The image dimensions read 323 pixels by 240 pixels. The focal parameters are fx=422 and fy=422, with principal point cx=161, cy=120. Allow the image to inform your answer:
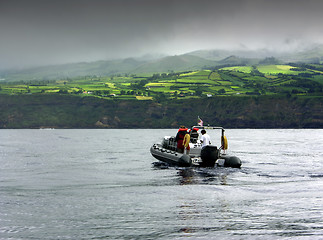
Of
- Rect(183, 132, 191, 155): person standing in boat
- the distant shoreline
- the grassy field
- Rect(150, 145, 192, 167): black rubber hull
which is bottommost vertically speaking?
the distant shoreline

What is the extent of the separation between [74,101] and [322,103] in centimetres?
8885

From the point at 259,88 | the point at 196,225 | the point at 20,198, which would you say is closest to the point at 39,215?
the point at 20,198

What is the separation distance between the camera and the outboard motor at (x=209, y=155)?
3025 cm

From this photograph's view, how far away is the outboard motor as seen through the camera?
30250 mm

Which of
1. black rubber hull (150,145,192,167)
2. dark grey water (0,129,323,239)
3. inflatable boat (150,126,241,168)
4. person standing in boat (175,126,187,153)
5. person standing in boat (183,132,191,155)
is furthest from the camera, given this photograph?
person standing in boat (175,126,187,153)

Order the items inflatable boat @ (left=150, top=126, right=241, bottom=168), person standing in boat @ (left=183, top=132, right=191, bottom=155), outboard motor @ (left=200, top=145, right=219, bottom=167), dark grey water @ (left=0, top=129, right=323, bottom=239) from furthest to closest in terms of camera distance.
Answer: person standing in boat @ (left=183, top=132, right=191, bottom=155), inflatable boat @ (left=150, top=126, right=241, bottom=168), outboard motor @ (left=200, top=145, right=219, bottom=167), dark grey water @ (left=0, top=129, right=323, bottom=239)

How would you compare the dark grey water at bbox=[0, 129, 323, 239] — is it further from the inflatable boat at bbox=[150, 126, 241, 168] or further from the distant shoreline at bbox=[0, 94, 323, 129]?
the distant shoreline at bbox=[0, 94, 323, 129]

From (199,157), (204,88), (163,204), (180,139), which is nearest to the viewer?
(163,204)

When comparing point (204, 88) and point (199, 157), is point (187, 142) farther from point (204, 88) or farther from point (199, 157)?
point (204, 88)

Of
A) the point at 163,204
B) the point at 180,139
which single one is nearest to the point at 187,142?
the point at 180,139

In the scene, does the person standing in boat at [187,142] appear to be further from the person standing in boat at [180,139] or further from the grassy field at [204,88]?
the grassy field at [204,88]

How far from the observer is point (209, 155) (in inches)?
1192

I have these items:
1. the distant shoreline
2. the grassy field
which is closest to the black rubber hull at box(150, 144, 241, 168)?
the distant shoreline

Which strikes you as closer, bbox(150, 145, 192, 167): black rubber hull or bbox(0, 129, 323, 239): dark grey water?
bbox(0, 129, 323, 239): dark grey water
